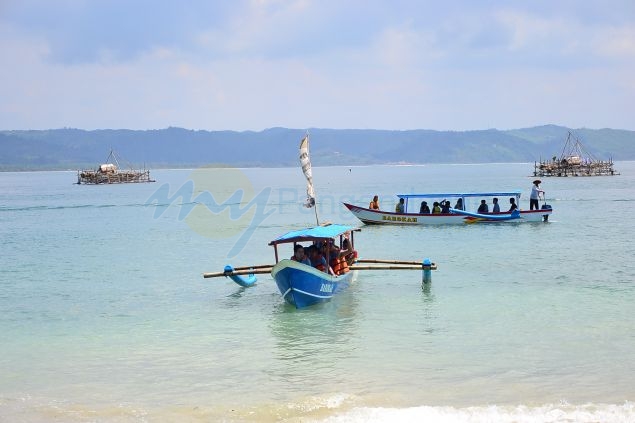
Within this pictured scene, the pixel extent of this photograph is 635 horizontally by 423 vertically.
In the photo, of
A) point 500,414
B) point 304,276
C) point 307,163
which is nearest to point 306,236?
point 304,276

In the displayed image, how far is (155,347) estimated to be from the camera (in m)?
Answer: 17.0

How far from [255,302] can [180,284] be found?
511 cm

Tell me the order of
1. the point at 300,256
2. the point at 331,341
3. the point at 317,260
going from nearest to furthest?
1. the point at 331,341
2. the point at 300,256
3. the point at 317,260

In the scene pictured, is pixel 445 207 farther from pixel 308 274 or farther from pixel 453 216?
pixel 308 274

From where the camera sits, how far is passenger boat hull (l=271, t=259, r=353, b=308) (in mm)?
19359

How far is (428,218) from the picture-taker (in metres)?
42.3

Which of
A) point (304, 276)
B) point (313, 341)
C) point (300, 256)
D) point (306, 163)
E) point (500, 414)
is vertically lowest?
point (313, 341)

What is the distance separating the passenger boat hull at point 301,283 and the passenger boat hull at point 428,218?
2210 cm

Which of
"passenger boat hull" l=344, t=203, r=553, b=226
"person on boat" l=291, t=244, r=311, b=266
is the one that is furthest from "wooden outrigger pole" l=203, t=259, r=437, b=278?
"passenger boat hull" l=344, t=203, r=553, b=226

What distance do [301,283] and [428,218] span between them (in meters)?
23.6

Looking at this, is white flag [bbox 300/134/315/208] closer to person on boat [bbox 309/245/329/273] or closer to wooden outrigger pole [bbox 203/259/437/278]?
wooden outrigger pole [bbox 203/259/437/278]

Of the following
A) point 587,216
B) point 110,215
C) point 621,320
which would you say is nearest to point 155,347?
point 621,320

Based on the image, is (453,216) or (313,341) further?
(453,216)

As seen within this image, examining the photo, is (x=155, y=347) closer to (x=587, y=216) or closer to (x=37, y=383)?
(x=37, y=383)
